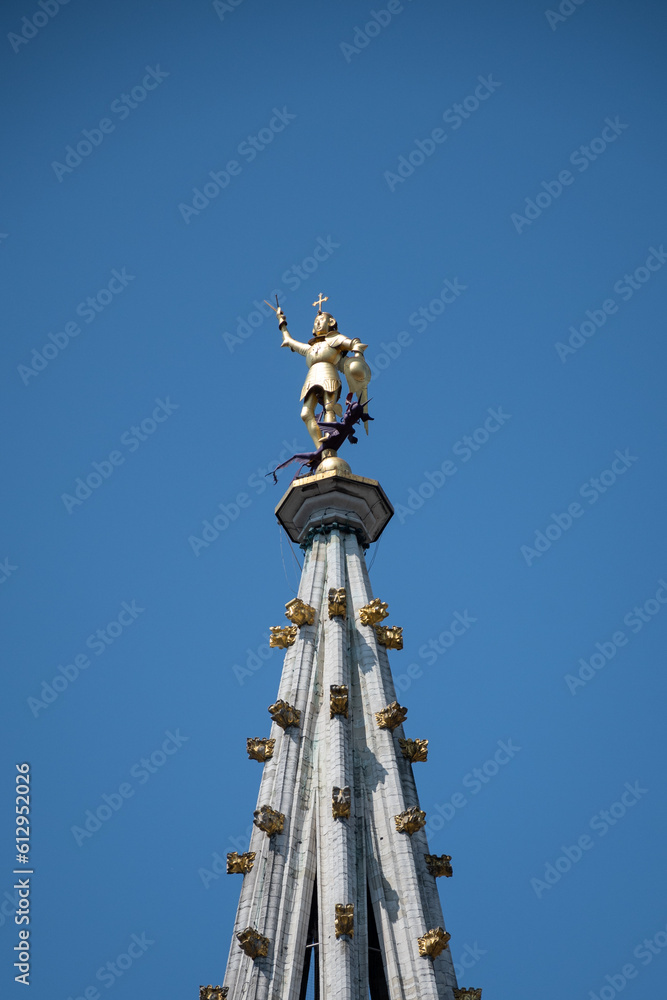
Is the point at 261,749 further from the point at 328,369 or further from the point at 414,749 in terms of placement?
the point at 328,369

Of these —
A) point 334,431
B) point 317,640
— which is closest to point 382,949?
point 317,640

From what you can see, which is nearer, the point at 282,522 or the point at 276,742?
the point at 276,742

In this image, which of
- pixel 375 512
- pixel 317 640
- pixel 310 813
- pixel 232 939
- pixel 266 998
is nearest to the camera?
pixel 266 998

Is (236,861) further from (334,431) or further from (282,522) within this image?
(334,431)

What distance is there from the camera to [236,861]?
31.0m

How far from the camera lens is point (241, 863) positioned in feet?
101

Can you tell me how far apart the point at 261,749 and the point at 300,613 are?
4.64 m

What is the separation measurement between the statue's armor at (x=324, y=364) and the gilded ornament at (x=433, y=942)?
1950cm

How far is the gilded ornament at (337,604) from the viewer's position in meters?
36.7

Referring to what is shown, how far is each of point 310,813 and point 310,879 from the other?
6.07ft

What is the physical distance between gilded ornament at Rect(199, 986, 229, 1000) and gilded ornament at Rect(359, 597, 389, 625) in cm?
1142

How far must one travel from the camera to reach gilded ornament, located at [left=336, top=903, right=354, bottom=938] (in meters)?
28.7

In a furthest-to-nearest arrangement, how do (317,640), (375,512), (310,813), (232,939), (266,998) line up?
1. (375,512)
2. (317,640)
3. (310,813)
4. (232,939)
5. (266,998)

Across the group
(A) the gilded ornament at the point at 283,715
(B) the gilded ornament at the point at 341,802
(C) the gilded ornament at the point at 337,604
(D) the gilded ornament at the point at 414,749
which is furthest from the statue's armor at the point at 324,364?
(B) the gilded ornament at the point at 341,802
